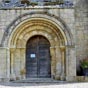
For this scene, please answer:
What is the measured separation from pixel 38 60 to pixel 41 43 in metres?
0.82

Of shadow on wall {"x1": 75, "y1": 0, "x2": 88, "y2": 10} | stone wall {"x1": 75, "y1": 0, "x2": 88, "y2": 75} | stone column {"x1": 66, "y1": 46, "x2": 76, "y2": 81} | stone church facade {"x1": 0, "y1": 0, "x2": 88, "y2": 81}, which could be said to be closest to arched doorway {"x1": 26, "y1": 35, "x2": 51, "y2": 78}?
stone church facade {"x1": 0, "y1": 0, "x2": 88, "y2": 81}

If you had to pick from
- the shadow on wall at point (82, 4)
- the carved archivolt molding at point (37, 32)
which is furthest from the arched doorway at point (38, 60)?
the shadow on wall at point (82, 4)

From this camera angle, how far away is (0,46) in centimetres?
1611

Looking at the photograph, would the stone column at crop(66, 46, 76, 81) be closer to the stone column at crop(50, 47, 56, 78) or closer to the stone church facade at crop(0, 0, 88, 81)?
the stone church facade at crop(0, 0, 88, 81)

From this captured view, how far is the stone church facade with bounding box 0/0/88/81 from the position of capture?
1614 cm

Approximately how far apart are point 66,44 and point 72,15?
134cm

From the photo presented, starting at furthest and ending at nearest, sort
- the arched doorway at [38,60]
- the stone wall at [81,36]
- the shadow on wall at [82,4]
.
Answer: the shadow on wall at [82,4] < the stone wall at [81,36] < the arched doorway at [38,60]

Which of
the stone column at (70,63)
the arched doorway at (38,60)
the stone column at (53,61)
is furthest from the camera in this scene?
the arched doorway at (38,60)

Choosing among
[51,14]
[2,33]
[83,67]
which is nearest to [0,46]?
[2,33]

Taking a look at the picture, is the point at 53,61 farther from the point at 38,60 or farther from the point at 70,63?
the point at 70,63

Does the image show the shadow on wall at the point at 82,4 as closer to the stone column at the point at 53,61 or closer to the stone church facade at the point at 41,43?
the stone church facade at the point at 41,43

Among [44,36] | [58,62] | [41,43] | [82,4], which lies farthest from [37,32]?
[82,4]

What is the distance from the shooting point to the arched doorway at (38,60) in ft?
55.5

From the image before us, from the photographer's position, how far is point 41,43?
671 inches
